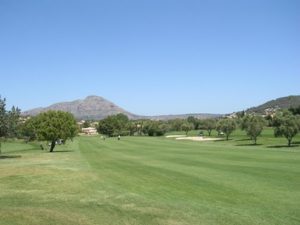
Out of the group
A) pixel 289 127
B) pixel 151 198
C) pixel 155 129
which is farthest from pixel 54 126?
pixel 155 129

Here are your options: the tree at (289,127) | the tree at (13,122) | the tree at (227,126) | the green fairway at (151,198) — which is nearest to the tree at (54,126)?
the tree at (13,122)

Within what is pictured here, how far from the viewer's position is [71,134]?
233 feet

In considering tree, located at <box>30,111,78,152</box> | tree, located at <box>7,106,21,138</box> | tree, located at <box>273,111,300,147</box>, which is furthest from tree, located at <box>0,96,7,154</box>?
tree, located at <box>273,111,300,147</box>

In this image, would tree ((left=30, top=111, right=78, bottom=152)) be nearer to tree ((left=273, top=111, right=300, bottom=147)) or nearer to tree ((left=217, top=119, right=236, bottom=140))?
tree ((left=273, top=111, right=300, bottom=147))

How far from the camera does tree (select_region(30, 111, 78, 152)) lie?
67.6 metres

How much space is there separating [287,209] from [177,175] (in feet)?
41.4

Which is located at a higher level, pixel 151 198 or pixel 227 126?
pixel 227 126

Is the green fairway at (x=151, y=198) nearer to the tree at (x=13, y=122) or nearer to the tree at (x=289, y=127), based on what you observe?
the tree at (x=13, y=122)

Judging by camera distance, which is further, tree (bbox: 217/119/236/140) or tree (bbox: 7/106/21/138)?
tree (bbox: 217/119/236/140)

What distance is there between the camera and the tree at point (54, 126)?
222 ft

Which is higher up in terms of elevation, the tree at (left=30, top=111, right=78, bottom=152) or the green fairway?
the tree at (left=30, top=111, right=78, bottom=152)

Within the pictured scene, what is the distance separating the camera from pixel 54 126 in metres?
68.6

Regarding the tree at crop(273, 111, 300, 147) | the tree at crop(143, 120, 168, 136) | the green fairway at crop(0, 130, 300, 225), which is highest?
the tree at crop(143, 120, 168, 136)

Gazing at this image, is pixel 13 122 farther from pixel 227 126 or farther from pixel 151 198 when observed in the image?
pixel 227 126
